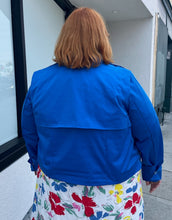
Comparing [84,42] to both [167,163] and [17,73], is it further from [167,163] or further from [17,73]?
[167,163]

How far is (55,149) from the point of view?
1.16 metres

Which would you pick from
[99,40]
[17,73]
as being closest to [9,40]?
[17,73]

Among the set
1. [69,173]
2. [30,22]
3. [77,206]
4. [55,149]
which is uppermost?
[30,22]

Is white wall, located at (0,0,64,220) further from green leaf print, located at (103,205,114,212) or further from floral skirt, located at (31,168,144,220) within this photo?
green leaf print, located at (103,205,114,212)

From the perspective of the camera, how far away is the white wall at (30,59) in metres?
2.10

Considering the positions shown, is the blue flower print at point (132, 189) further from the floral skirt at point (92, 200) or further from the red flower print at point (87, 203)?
the red flower print at point (87, 203)

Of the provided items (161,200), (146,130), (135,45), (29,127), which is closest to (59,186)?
(29,127)

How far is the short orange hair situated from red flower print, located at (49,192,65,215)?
76cm

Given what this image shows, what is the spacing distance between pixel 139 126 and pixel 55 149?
483mm

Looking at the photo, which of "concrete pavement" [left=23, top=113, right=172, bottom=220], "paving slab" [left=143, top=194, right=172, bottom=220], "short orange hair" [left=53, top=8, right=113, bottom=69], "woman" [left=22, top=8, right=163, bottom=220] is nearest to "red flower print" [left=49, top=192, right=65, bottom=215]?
"woman" [left=22, top=8, right=163, bottom=220]

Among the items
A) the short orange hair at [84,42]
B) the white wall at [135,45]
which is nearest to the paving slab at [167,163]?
the white wall at [135,45]

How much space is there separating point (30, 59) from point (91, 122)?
183 centimetres

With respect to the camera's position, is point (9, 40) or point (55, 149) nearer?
point (55, 149)

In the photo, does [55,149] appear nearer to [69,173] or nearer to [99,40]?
[69,173]
